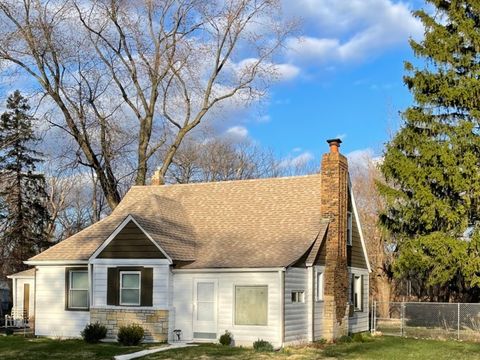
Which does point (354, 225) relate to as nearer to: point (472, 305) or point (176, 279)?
point (472, 305)

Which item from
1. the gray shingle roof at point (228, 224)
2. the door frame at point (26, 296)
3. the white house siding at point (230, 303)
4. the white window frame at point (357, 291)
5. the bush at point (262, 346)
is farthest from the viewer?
the door frame at point (26, 296)

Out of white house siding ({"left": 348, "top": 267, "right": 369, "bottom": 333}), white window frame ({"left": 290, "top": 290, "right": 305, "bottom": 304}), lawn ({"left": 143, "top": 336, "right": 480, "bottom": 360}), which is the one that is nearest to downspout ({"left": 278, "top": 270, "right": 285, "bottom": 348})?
lawn ({"left": 143, "top": 336, "right": 480, "bottom": 360})

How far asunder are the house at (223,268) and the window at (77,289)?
0.04 meters

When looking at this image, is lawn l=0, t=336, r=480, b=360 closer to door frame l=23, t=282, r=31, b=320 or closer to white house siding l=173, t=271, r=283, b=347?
white house siding l=173, t=271, r=283, b=347

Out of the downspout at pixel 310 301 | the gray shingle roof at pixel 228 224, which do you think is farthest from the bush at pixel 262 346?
the downspout at pixel 310 301

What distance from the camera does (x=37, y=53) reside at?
109 feet

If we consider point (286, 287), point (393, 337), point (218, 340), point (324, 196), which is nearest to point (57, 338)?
point (218, 340)

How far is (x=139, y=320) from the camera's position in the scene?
2177 cm

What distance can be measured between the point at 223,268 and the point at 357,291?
7.43 meters

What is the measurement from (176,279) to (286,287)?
3932 mm

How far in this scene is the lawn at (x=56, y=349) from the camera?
1756cm

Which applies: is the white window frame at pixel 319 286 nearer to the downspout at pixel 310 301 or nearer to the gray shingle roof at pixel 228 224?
the downspout at pixel 310 301

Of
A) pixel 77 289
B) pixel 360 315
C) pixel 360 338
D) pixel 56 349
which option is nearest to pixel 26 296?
pixel 77 289

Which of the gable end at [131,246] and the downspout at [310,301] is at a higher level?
the gable end at [131,246]
